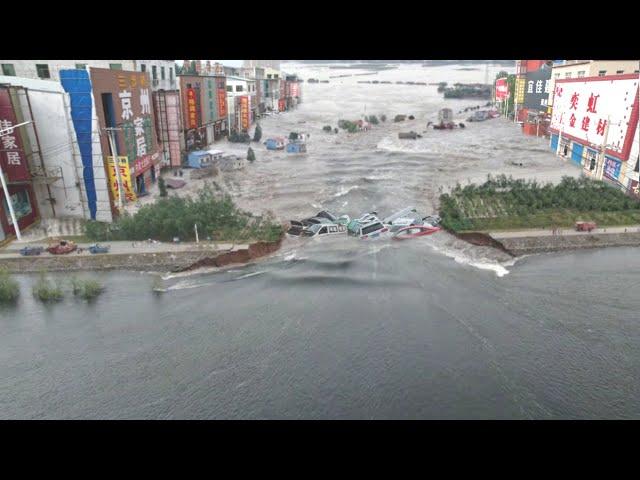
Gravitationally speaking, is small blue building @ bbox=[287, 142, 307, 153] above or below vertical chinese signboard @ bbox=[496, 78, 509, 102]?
below

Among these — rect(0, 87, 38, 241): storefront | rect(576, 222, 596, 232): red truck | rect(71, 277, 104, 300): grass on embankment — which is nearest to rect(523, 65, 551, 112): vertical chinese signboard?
rect(576, 222, 596, 232): red truck

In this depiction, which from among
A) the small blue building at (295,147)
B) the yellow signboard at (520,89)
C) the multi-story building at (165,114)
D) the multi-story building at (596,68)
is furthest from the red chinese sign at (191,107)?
the yellow signboard at (520,89)

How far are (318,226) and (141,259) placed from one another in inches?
360

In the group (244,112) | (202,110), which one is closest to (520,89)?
(244,112)

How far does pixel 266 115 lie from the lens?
75.6 meters

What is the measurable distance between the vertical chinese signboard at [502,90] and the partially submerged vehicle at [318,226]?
5710 centimetres

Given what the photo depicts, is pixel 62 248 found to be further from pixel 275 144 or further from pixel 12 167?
pixel 275 144

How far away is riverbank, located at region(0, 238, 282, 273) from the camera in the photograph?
2209cm

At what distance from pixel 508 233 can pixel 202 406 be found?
701 inches

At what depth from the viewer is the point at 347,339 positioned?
1655 centimetres

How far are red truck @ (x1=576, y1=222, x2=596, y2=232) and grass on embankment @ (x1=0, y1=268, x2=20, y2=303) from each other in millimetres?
26549

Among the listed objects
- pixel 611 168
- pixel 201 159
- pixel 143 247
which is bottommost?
pixel 143 247

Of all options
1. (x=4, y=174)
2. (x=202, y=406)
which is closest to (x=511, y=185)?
(x=202, y=406)

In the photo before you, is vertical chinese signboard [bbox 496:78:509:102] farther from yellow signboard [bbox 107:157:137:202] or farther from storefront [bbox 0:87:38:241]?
storefront [bbox 0:87:38:241]
